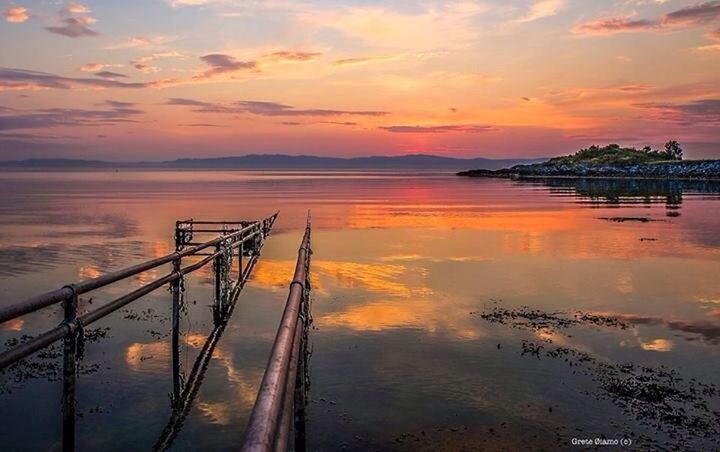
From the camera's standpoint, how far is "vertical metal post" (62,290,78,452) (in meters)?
7.38

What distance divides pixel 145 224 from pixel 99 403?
37907mm

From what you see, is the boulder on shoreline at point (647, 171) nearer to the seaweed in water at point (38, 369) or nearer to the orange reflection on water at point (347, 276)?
the orange reflection on water at point (347, 276)

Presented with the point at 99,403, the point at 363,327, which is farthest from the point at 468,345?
the point at 99,403

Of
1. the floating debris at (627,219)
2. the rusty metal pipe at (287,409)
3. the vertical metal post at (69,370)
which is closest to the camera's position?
the rusty metal pipe at (287,409)

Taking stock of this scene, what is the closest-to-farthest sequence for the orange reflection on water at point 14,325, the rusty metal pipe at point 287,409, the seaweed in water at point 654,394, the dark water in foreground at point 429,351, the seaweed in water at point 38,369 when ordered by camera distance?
the rusty metal pipe at point 287,409, the seaweed in water at point 654,394, the dark water in foreground at point 429,351, the seaweed in water at point 38,369, the orange reflection on water at point 14,325

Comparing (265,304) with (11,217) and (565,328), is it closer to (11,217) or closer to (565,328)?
(565,328)

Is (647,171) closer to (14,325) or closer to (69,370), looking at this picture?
(14,325)

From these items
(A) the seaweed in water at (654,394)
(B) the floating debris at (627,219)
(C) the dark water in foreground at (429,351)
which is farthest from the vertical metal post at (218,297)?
(B) the floating debris at (627,219)

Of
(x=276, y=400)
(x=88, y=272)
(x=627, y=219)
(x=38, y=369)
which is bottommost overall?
(x=38, y=369)

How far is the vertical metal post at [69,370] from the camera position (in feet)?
24.2

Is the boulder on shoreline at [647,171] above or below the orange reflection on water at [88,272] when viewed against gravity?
above

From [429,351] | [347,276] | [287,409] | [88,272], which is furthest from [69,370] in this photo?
[88,272]

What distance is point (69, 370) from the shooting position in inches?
307

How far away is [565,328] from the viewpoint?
1573 centimetres
